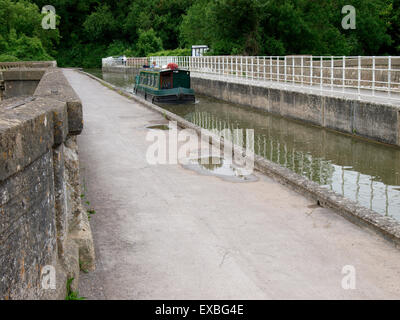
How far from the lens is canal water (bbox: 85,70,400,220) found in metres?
11.1

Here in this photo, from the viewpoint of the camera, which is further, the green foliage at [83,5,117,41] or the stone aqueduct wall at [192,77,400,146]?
the green foliage at [83,5,117,41]

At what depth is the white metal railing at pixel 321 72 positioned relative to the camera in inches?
719

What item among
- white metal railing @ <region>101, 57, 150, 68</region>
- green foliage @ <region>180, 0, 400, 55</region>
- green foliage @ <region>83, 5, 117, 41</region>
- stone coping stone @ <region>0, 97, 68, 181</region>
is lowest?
stone coping stone @ <region>0, 97, 68, 181</region>

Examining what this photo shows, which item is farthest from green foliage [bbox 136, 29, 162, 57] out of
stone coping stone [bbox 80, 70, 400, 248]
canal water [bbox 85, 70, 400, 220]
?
stone coping stone [bbox 80, 70, 400, 248]

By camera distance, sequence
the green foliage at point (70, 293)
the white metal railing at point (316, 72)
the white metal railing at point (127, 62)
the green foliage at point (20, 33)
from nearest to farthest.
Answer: the green foliage at point (70, 293)
the white metal railing at point (316, 72)
the green foliage at point (20, 33)
the white metal railing at point (127, 62)

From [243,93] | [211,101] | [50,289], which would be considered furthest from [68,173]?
[211,101]

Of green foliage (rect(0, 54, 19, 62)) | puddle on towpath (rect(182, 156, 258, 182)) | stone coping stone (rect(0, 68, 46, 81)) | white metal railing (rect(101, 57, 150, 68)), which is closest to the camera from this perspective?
puddle on towpath (rect(182, 156, 258, 182))

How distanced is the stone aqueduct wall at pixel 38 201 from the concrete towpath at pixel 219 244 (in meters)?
0.57

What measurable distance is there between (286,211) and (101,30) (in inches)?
3424

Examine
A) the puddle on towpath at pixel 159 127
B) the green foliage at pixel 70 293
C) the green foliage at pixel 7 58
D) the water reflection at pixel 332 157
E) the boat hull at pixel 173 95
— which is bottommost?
the water reflection at pixel 332 157

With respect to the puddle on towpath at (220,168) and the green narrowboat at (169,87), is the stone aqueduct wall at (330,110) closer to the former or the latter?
the green narrowboat at (169,87)

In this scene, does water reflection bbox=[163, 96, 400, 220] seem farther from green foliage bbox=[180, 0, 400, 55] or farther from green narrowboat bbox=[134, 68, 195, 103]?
green foliage bbox=[180, 0, 400, 55]

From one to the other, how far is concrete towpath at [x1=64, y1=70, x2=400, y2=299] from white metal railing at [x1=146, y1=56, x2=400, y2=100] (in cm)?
907

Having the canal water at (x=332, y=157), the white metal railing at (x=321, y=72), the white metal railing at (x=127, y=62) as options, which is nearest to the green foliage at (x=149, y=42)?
the white metal railing at (x=127, y=62)
